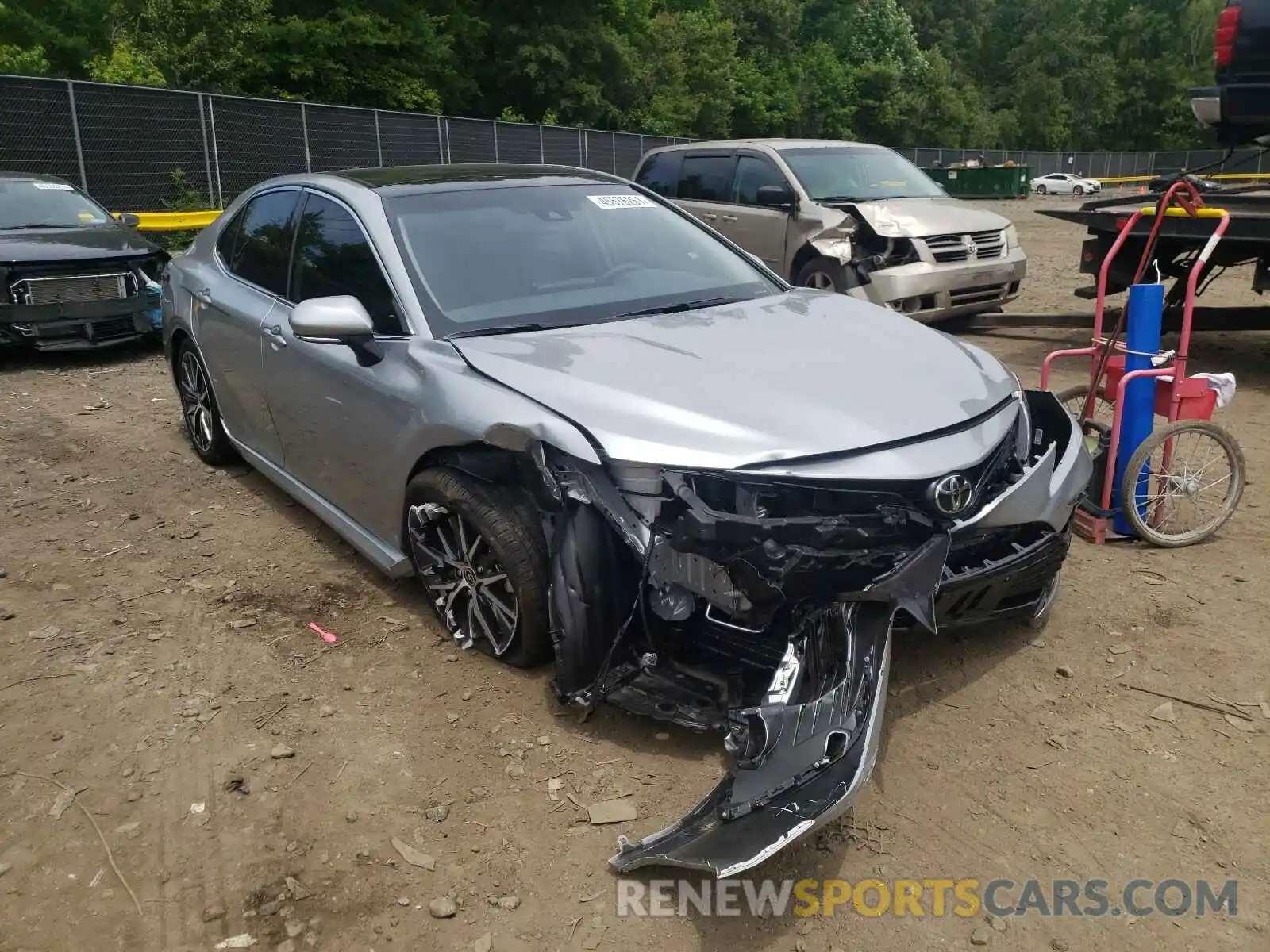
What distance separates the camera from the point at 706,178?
10414mm

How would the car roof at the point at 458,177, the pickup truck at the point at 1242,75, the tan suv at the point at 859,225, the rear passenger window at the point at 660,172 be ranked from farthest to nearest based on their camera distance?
the rear passenger window at the point at 660,172 < the tan suv at the point at 859,225 < the pickup truck at the point at 1242,75 < the car roof at the point at 458,177

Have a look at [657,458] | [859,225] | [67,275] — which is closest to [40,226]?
[67,275]

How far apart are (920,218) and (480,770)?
7315 mm

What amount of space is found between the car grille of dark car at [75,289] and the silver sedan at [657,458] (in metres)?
4.91

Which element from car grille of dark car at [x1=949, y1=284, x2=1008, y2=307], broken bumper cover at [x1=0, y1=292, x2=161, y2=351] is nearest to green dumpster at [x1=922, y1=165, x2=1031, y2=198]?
car grille of dark car at [x1=949, y1=284, x2=1008, y2=307]

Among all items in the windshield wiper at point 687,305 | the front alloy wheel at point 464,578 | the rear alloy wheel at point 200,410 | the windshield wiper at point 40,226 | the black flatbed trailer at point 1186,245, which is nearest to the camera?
the front alloy wheel at point 464,578

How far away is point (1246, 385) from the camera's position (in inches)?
293

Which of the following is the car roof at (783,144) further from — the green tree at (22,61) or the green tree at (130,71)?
the green tree at (22,61)

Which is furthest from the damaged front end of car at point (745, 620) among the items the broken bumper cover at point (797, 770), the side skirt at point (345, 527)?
the side skirt at point (345, 527)

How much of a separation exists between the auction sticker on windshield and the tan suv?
169 inches

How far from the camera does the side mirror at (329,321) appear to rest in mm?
3508

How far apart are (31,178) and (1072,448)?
996cm

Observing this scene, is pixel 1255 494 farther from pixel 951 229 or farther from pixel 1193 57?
pixel 1193 57

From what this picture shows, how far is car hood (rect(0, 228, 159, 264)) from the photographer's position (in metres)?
8.23
